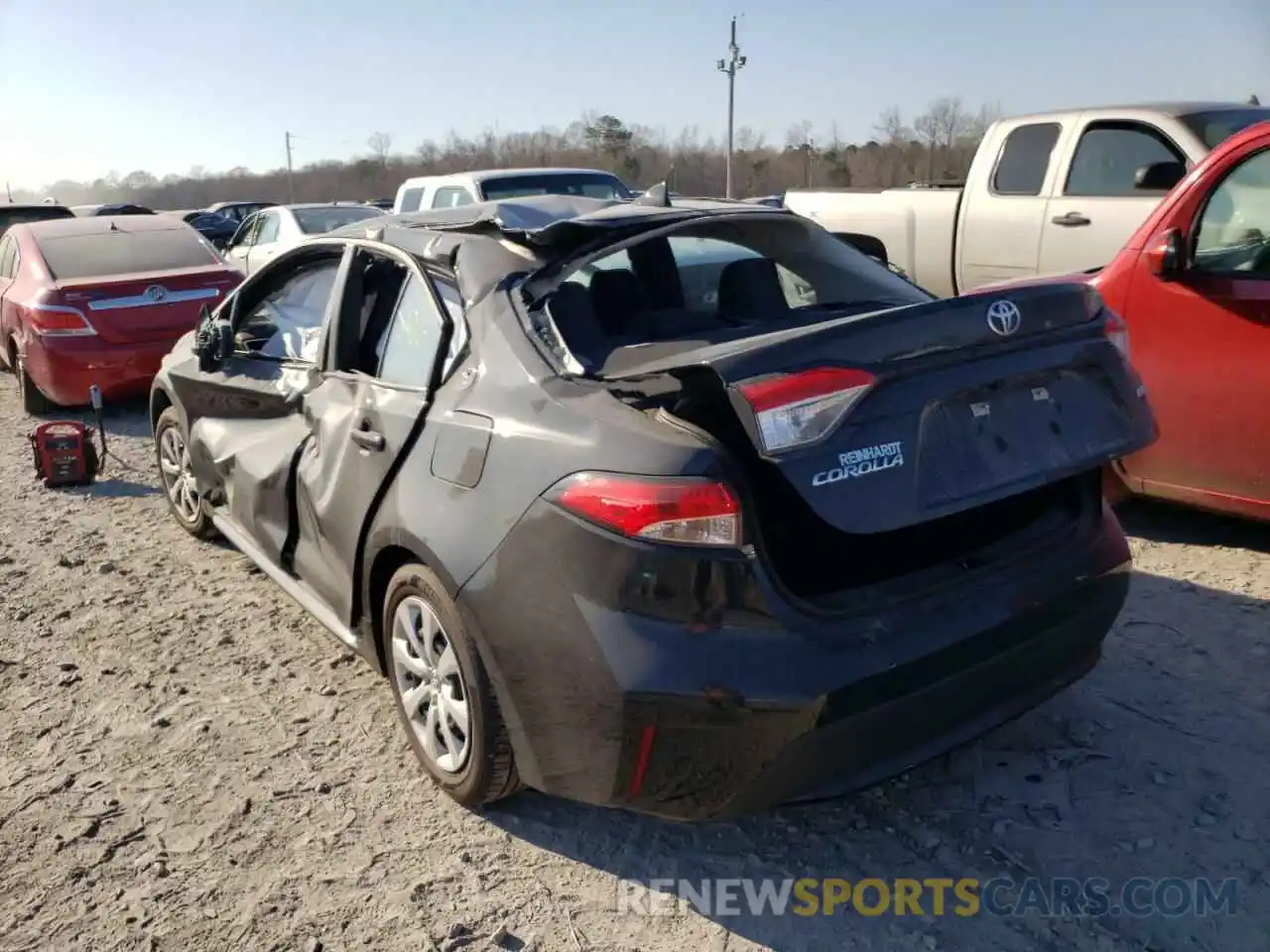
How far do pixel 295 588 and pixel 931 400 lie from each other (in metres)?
2.56

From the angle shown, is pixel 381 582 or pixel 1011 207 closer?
pixel 381 582

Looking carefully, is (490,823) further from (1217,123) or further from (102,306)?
(1217,123)

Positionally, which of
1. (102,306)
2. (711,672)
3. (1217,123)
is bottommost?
(711,672)

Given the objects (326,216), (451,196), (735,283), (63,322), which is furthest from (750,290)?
(326,216)

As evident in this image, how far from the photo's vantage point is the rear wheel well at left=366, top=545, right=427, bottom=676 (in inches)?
123

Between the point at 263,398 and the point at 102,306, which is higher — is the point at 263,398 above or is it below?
above

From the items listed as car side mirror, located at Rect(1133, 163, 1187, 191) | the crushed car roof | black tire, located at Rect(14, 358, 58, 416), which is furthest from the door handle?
black tire, located at Rect(14, 358, 58, 416)

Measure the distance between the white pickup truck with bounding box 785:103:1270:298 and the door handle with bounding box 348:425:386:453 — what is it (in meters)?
4.46

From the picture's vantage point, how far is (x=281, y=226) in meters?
13.4

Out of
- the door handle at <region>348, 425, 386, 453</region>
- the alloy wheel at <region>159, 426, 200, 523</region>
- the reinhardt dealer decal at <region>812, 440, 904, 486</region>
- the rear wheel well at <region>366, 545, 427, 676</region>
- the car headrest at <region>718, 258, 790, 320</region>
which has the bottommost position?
the alloy wheel at <region>159, 426, 200, 523</region>

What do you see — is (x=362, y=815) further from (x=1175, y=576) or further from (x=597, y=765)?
(x=1175, y=576)

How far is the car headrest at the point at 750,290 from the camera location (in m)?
3.59

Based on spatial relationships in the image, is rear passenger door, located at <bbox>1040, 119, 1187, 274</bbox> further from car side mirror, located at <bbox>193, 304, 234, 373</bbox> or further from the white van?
car side mirror, located at <bbox>193, 304, 234, 373</bbox>

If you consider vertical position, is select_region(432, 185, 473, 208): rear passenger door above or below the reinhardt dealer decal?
above
